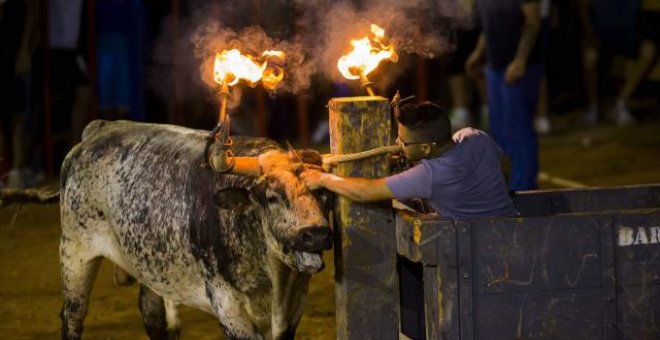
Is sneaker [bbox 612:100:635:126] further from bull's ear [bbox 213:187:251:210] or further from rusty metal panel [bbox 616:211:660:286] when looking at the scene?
bull's ear [bbox 213:187:251:210]

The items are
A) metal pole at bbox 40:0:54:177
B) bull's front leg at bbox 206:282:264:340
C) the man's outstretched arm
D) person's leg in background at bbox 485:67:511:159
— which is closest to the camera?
the man's outstretched arm

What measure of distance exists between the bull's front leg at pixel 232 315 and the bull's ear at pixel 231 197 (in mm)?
488

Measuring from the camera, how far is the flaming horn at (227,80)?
6.64m

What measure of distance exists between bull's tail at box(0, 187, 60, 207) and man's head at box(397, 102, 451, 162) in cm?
266

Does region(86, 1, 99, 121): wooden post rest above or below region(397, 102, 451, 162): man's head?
above

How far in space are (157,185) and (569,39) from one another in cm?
1046

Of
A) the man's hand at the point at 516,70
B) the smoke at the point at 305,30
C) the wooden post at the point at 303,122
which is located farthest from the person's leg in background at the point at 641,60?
the man's hand at the point at 516,70

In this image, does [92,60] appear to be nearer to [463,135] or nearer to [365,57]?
[365,57]

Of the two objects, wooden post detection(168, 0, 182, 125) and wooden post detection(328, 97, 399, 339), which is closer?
wooden post detection(328, 97, 399, 339)

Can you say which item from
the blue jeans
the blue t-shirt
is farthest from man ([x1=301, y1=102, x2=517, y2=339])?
the blue jeans

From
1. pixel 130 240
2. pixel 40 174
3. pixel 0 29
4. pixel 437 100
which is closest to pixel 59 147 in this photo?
pixel 40 174

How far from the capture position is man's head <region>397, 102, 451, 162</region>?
6543mm

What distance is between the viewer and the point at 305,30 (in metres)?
11.9

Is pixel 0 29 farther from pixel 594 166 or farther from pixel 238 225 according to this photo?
pixel 238 225
